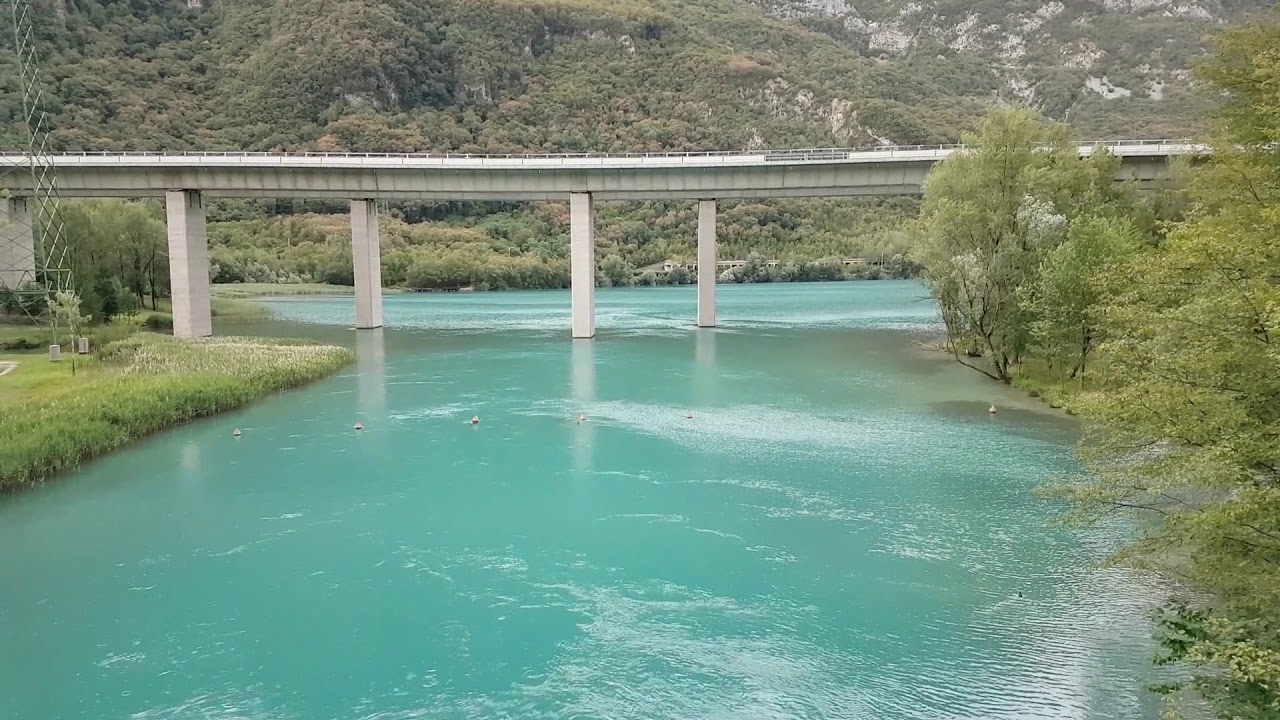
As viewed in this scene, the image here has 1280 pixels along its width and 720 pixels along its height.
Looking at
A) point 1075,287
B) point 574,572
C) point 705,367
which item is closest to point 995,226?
point 1075,287

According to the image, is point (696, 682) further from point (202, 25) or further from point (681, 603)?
point (202, 25)

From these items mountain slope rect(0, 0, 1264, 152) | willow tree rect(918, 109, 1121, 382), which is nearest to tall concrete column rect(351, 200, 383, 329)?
willow tree rect(918, 109, 1121, 382)

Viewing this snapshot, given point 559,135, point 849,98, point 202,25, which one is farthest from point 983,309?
point 202,25

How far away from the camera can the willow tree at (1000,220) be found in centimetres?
3475

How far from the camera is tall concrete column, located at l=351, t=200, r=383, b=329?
56.6 m

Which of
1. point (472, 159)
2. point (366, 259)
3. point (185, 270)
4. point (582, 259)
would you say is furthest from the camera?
point (366, 259)

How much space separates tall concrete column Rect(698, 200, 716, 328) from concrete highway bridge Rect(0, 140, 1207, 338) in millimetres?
2124

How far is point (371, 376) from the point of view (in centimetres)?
4038

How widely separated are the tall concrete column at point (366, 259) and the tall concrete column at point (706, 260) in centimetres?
2104

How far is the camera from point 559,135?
142m

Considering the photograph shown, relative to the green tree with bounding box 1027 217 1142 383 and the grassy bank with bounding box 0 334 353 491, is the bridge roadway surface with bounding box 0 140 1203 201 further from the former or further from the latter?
the green tree with bounding box 1027 217 1142 383

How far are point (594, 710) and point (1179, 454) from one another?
848cm

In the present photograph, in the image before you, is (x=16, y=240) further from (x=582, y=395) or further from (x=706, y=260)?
(x=706, y=260)

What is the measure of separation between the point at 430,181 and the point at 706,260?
18464 mm
